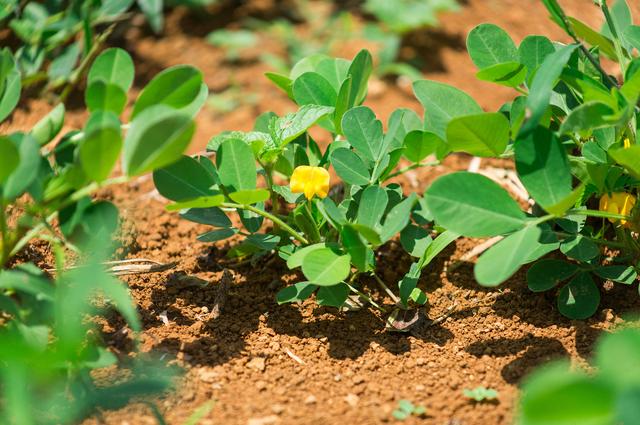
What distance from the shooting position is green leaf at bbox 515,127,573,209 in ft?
4.37

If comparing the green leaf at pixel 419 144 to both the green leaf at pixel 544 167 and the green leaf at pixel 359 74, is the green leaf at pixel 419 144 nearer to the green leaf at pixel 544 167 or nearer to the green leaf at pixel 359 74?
the green leaf at pixel 359 74

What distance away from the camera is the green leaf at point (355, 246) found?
1.46m

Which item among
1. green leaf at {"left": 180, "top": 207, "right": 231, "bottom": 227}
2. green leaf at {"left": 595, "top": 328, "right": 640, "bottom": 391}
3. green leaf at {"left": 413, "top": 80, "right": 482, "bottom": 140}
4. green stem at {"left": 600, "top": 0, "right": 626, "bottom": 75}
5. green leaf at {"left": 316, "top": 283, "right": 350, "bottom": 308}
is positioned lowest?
green leaf at {"left": 316, "top": 283, "right": 350, "bottom": 308}

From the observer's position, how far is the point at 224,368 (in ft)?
4.78

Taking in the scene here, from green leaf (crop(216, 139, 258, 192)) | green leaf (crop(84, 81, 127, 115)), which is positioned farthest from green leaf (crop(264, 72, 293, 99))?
green leaf (crop(84, 81, 127, 115))

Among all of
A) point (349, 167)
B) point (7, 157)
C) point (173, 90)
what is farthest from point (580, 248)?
point (7, 157)

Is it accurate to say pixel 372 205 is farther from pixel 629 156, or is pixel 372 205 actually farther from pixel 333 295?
pixel 629 156

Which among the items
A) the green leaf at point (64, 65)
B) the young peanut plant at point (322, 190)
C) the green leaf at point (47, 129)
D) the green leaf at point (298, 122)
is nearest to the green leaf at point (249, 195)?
the young peanut plant at point (322, 190)

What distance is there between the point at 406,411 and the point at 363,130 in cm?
58

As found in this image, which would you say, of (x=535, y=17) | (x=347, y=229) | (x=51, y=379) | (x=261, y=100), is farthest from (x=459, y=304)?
(x=535, y=17)

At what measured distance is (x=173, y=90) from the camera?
1369mm

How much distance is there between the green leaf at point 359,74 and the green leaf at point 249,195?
306mm

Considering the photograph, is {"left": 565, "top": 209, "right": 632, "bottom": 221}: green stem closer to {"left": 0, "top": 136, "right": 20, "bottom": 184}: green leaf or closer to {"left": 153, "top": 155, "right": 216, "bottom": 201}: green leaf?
{"left": 153, "top": 155, "right": 216, "bottom": 201}: green leaf

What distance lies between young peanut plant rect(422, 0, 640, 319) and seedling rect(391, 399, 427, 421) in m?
0.27
